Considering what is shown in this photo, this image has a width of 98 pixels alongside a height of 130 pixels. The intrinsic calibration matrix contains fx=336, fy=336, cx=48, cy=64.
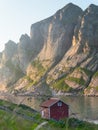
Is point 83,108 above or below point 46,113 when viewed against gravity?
above

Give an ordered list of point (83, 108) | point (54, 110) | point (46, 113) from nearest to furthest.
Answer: point (54, 110)
point (46, 113)
point (83, 108)

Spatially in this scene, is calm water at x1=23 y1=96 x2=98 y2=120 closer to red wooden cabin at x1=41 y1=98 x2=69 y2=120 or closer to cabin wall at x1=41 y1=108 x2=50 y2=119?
red wooden cabin at x1=41 y1=98 x2=69 y2=120

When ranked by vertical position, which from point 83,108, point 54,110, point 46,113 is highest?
point 83,108

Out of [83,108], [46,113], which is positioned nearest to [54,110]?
[46,113]

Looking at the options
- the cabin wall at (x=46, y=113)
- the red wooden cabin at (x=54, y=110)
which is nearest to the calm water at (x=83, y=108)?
the red wooden cabin at (x=54, y=110)

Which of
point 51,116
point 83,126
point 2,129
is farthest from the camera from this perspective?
point 51,116

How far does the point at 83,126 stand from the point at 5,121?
40793 mm

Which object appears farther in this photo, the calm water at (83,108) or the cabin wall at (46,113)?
the calm water at (83,108)

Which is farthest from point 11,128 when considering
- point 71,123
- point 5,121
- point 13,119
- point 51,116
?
point 51,116

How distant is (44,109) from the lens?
76.3 meters

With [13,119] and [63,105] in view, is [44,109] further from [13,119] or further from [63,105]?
[13,119]

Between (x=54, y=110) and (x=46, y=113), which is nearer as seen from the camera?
(x=54, y=110)

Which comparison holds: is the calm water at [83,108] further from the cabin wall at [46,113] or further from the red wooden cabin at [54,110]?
the cabin wall at [46,113]

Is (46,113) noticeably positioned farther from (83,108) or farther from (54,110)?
(83,108)
